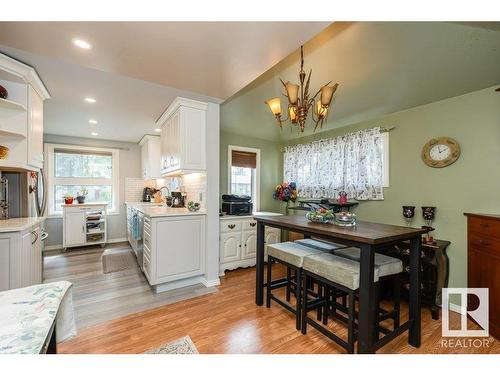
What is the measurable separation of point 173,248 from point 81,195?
3438mm

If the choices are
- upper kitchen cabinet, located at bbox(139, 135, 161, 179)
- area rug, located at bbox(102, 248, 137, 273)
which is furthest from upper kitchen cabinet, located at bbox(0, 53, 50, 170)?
upper kitchen cabinet, located at bbox(139, 135, 161, 179)

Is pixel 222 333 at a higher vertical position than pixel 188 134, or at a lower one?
lower

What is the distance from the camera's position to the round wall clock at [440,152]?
2303 mm

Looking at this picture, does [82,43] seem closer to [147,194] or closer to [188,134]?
[188,134]

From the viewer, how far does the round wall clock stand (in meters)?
2.30

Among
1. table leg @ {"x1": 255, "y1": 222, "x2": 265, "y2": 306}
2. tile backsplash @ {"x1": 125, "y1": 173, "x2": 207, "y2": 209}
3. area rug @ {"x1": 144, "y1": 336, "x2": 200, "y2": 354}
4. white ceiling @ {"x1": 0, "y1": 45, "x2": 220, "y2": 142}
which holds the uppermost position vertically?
white ceiling @ {"x1": 0, "y1": 45, "x2": 220, "y2": 142}

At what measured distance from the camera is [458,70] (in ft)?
6.62

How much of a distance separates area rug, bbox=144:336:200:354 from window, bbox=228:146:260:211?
9.06 feet

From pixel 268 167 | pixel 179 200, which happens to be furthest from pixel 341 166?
pixel 179 200

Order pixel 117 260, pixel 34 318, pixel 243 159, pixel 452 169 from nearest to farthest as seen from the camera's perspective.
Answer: pixel 34 318
pixel 452 169
pixel 117 260
pixel 243 159

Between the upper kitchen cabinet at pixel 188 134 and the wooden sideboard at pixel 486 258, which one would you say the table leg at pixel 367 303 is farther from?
the upper kitchen cabinet at pixel 188 134

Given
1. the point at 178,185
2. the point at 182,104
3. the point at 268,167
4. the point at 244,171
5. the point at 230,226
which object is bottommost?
the point at 230,226

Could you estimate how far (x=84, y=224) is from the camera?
440 cm

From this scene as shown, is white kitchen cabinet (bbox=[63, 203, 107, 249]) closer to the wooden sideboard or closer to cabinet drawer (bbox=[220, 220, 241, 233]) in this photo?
cabinet drawer (bbox=[220, 220, 241, 233])
